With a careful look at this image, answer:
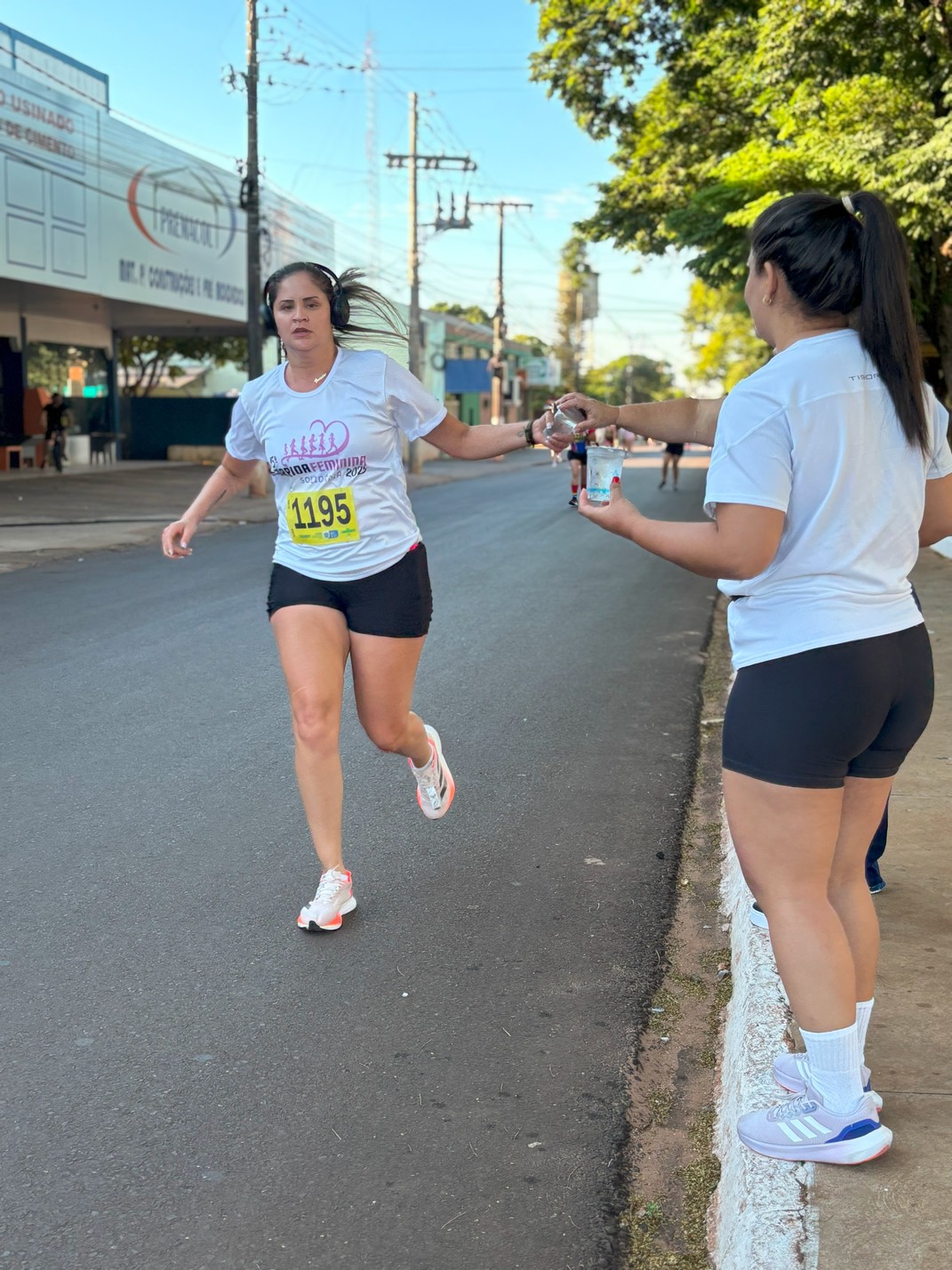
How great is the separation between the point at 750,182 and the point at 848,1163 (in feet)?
53.4

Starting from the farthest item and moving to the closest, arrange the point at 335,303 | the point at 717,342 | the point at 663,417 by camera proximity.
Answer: the point at 717,342, the point at 335,303, the point at 663,417

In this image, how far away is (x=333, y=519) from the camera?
13.0ft

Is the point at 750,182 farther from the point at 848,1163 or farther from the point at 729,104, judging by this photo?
the point at 848,1163

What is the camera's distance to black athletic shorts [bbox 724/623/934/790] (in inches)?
92.9

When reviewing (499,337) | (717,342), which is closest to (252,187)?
(499,337)

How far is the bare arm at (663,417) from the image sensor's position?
10.2ft

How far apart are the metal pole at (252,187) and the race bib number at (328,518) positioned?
66.0 feet

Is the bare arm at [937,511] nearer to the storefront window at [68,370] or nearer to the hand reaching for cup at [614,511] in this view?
the hand reaching for cup at [614,511]

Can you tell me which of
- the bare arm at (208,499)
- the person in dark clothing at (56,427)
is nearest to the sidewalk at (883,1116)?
the bare arm at (208,499)

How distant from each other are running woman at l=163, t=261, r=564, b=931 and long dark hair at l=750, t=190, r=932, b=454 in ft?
4.92

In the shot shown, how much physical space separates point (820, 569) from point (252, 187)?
915 inches

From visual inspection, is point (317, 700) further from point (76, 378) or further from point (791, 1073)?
point (76, 378)

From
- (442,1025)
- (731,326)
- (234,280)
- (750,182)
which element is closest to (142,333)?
(234,280)

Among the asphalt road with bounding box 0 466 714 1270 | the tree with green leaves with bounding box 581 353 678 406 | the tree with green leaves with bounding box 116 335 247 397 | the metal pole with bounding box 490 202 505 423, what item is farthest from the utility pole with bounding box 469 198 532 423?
the tree with green leaves with bounding box 581 353 678 406
